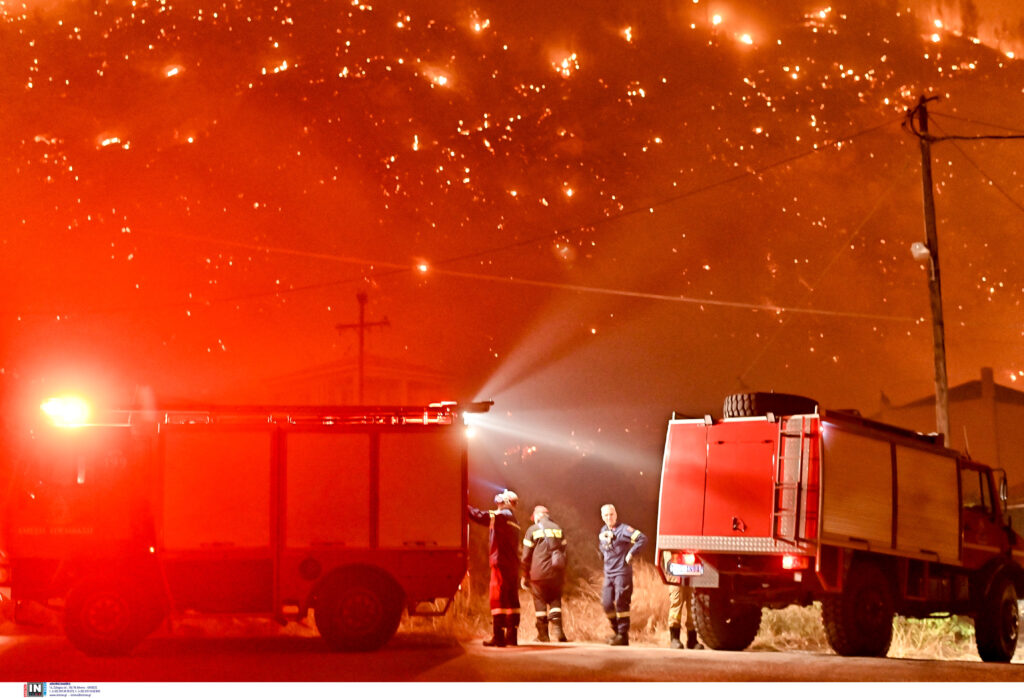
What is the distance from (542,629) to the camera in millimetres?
14383

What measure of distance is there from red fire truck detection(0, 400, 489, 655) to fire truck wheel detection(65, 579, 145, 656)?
0.01 metres

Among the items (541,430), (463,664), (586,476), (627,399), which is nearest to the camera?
(463,664)

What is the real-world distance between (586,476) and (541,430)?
14379 mm

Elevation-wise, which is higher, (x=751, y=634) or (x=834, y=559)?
(x=834, y=559)

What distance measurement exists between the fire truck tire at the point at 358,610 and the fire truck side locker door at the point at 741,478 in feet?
10.5

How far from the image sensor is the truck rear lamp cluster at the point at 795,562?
1227 centimetres

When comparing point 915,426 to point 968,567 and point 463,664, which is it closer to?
point 968,567

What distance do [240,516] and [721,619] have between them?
4926 millimetres

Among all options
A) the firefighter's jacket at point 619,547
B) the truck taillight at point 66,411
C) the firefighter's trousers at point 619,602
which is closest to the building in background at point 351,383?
the firefighter's jacket at point 619,547

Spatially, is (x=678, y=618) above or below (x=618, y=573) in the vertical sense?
below

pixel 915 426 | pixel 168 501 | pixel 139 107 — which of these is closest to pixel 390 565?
pixel 168 501

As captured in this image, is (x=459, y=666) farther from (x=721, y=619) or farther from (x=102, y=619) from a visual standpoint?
(x=721, y=619)

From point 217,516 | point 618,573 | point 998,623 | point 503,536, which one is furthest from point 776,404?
point 217,516

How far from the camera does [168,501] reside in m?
12.4
